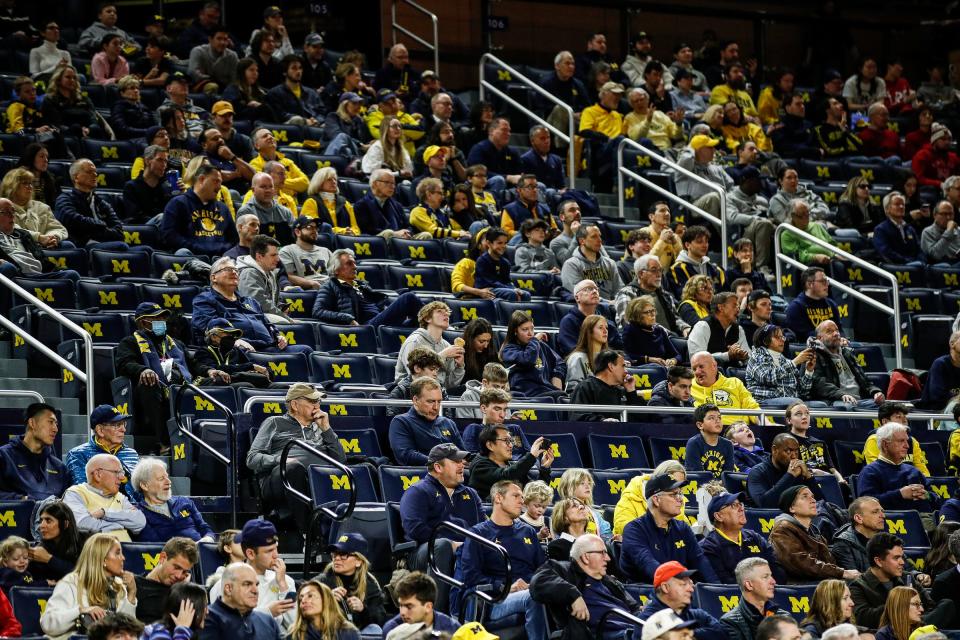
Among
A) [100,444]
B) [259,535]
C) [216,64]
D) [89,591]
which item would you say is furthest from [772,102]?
[89,591]

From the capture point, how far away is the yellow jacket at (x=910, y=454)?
12.6 meters

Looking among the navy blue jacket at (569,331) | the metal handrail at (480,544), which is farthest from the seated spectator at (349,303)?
the metal handrail at (480,544)

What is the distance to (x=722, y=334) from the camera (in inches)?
551

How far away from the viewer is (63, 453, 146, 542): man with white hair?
Result: 30.8 ft

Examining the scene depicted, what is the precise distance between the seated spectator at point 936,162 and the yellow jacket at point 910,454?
274 inches

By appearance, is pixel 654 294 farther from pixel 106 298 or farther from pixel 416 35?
pixel 416 35

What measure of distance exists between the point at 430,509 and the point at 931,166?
37.7ft

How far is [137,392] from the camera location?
1092cm

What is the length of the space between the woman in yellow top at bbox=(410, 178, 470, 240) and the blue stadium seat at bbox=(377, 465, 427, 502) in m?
4.96

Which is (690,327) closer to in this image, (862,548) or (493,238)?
(493,238)

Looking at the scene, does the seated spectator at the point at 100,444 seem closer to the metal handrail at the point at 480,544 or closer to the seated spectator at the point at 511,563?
the metal handrail at the point at 480,544

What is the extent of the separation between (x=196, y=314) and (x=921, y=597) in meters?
5.33

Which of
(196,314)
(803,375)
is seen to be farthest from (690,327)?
(196,314)

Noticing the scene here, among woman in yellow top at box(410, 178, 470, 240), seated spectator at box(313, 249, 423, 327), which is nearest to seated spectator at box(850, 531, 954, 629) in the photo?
seated spectator at box(313, 249, 423, 327)
